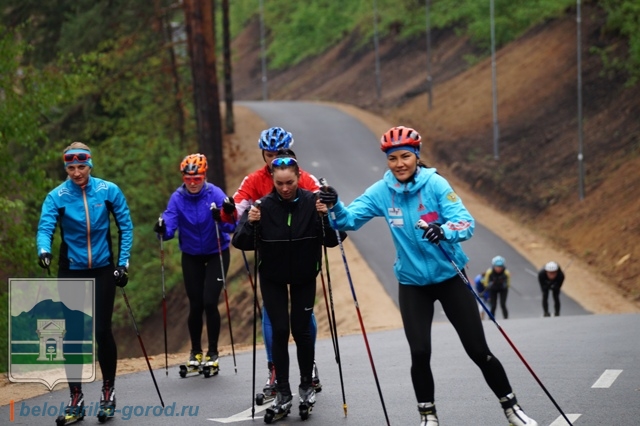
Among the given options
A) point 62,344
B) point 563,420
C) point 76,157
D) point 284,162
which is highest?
point 76,157

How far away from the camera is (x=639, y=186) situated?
29125 millimetres

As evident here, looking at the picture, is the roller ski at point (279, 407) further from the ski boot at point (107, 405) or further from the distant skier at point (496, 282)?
the distant skier at point (496, 282)

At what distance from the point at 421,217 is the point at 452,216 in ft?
0.74

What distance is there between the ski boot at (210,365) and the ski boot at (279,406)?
271 cm

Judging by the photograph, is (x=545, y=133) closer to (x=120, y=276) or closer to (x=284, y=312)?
(x=284, y=312)

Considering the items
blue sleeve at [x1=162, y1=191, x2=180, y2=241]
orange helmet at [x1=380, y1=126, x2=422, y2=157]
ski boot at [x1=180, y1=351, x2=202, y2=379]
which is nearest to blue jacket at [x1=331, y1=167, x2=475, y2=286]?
orange helmet at [x1=380, y1=126, x2=422, y2=157]

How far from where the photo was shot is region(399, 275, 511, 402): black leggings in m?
7.20

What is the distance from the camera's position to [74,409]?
8469mm

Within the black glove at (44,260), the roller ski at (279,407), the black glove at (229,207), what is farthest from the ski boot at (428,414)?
the black glove at (44,260)

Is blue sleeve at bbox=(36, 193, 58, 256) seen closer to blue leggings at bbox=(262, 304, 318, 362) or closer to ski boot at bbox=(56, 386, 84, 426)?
ski boot at bbox=(56, 386, 84, 426)

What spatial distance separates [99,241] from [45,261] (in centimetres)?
58

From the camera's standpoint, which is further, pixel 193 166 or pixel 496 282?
pixel 496 282

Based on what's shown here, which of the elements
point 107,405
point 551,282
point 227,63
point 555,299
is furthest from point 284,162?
point 227,63

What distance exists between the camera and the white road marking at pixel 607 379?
9820mm
